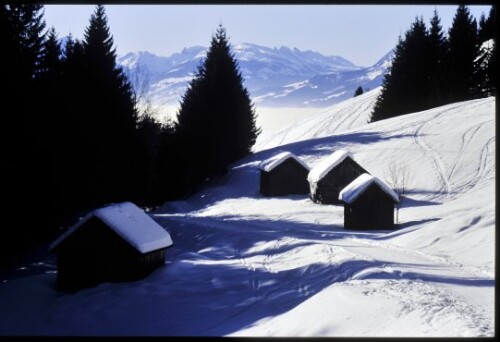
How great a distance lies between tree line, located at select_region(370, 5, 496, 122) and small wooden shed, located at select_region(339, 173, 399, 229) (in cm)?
4052

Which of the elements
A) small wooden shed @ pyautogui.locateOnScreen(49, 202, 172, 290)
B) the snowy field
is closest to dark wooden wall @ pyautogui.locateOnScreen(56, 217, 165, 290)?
small wooden shed @ pyautogui.locateOnScreen(49, 202, 172, 290)

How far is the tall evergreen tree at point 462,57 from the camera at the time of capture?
2510 inches

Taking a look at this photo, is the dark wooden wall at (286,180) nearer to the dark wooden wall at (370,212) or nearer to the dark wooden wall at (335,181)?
the dark wooden wall at (335,181)

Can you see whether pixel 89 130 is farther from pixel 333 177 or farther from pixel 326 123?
pixel 326 123

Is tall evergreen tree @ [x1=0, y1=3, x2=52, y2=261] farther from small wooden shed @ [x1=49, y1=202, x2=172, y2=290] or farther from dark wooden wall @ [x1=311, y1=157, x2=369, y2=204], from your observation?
dark wooden wall @ [x1=311, y1=157, x2=369, y2=204]

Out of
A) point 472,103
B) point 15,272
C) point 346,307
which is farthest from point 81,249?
point 472,103

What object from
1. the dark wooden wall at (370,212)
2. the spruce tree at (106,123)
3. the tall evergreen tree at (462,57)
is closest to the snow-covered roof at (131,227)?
the dark wooden wall at (370,212)

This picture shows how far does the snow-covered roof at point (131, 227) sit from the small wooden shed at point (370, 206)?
40.9 ft

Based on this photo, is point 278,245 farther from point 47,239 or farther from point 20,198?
point 47,239

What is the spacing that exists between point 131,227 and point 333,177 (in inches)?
842

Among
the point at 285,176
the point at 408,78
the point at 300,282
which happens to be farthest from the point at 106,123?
the point at 408,78

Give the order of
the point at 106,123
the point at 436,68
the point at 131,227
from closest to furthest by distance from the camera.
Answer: the point at 131,227 < the point at 106,123 < the point at 436,68

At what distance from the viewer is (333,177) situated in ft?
130

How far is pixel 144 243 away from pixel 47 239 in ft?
38.8
